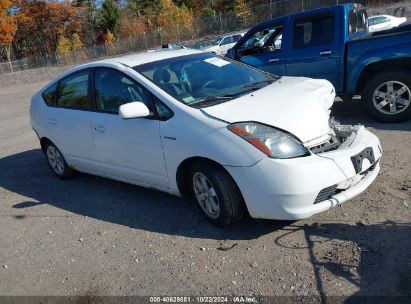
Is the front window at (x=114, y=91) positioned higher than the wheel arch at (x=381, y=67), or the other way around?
the front window at (x=114, y=91)

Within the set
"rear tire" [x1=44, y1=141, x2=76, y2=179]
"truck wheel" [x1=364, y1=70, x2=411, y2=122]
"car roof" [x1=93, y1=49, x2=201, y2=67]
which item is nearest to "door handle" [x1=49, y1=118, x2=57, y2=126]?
"rear tire" [x1=44, y1=141, x2=76, y2=179]

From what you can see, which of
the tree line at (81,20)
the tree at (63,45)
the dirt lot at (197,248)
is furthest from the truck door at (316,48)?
the tree at (63,45)

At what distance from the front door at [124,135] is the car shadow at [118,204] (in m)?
0.35

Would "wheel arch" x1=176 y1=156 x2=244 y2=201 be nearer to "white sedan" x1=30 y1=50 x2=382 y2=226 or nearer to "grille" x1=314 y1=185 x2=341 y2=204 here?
"white sedan" x1=30 y1=50 x2=382 y2=226

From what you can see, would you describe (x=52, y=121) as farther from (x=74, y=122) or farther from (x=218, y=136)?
(x=218, y=136)

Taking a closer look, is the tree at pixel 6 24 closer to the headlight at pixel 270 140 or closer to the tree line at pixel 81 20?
the tree line at pixel 81 20

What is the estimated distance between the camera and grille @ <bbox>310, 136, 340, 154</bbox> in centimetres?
386

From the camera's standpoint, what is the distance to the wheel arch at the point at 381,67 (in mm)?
6380

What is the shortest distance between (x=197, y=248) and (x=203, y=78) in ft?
6.07

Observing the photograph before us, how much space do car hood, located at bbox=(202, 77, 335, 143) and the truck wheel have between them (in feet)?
7.65

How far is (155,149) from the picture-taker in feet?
14.4

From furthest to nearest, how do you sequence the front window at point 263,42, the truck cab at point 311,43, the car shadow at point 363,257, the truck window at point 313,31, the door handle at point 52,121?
the front window at point 263,42
the truck window at point 313,31
the truck cab at point 311,43
the door handle at point 52,121
the car shadow at point 363,257

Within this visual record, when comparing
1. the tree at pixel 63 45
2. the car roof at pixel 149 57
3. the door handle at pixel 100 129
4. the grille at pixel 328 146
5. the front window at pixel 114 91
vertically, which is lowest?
the tree at pixel 63 45

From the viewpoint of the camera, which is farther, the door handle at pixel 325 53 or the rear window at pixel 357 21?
the rear window at pixel 357 21
